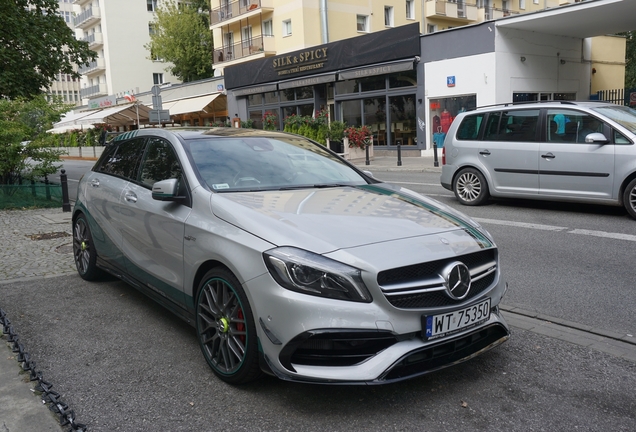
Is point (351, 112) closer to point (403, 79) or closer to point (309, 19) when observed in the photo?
point (403, 79)

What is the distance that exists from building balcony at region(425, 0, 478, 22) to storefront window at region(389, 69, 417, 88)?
51.3 feet

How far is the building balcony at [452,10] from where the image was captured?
4041 cm

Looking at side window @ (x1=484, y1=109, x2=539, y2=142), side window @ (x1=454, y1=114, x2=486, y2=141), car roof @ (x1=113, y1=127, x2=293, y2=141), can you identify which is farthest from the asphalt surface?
side window @ (x1=454, y1=114, x2=486, y2=141)

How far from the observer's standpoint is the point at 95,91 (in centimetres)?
6644

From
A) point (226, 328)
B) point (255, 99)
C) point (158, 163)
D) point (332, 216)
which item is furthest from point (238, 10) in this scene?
point (226, 328)

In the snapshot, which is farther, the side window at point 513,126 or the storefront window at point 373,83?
the storefront window at point 373,83

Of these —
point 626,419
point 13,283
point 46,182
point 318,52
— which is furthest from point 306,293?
point 318,52

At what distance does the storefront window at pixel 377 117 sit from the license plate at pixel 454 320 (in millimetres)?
25103

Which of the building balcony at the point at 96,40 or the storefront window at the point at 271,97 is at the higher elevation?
the building balcony at the point at 96,40

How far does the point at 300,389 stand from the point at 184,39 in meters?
51.2

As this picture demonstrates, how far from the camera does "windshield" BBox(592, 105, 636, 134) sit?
9016mm

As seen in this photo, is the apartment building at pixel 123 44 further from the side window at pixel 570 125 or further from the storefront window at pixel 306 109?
the side window at pixel 570 125

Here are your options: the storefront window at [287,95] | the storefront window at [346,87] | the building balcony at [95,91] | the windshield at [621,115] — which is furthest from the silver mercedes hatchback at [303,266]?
the building balcony at [95,91]

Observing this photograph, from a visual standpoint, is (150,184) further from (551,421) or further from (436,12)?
(436,12)
